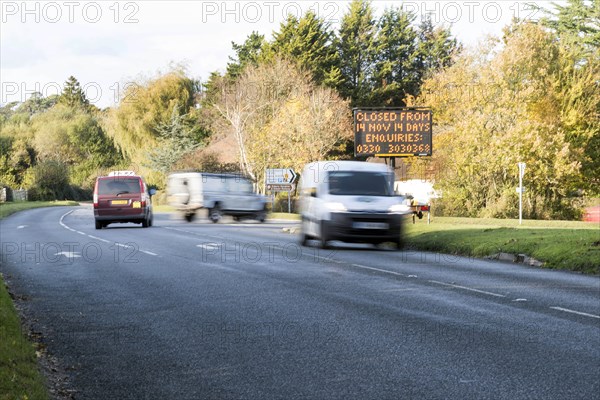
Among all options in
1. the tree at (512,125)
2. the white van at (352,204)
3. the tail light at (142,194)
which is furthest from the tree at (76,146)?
the white van at (352,204)

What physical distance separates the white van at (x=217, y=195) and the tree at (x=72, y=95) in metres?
119

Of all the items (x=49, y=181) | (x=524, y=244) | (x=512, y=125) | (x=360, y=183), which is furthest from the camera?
(x=49, y=181)

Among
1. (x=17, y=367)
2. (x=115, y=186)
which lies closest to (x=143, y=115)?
(x=115, y=186)

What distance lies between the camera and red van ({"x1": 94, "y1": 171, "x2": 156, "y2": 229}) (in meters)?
33.3

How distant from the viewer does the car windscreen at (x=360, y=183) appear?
21.4 meters

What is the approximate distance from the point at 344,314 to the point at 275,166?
55.0 metres

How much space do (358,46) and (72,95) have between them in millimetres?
81391

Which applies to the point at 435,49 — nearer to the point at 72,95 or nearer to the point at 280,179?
the point at 280,179

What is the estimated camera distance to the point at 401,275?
16281 millimetres

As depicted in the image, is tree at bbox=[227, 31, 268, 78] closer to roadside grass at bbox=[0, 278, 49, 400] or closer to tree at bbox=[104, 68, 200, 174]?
tree at bbox=[104, 68, 200, 174]

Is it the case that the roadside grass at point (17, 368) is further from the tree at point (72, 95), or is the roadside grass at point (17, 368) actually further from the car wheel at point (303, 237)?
the tree at point (72, 95)

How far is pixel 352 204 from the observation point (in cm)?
2036

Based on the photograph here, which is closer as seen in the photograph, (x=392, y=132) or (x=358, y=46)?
(x=392, y=132)

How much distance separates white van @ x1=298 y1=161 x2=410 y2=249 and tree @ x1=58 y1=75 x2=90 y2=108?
446ft
